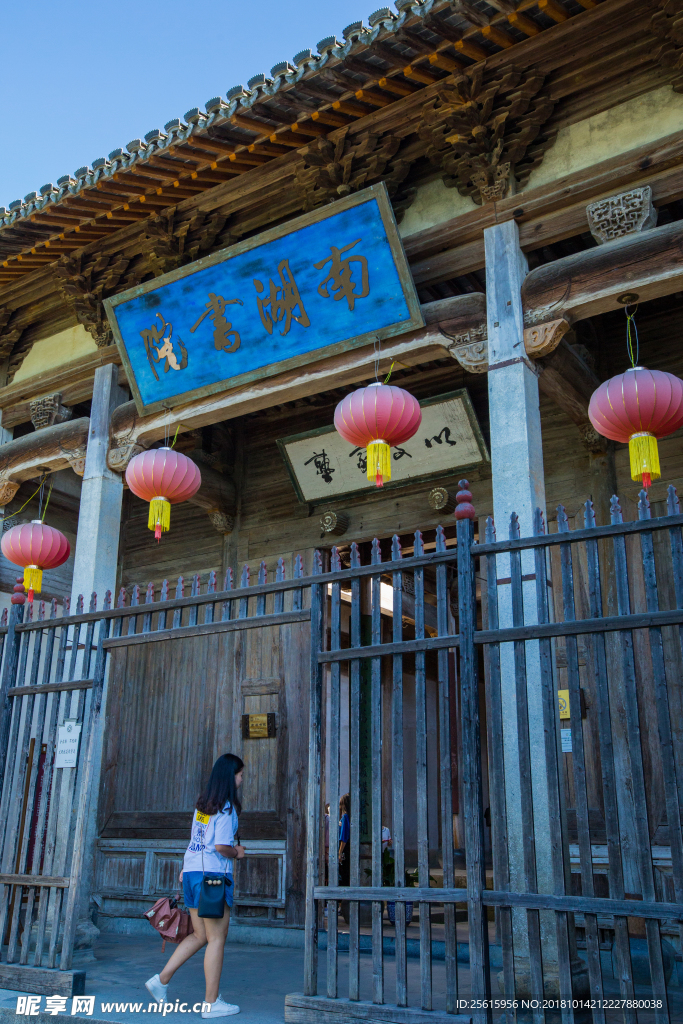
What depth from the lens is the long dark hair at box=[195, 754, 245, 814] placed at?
438 cm

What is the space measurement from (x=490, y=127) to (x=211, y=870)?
5316 millimetres

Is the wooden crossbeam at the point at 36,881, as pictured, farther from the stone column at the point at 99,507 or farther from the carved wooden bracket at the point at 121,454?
the carved wooden bracket at the point at 121,454

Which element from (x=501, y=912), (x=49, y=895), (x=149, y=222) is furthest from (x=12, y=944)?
(x=149, y=222)

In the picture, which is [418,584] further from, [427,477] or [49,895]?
[427,477]

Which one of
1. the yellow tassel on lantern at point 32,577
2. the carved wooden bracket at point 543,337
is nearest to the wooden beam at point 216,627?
the carved wooden bracket at point 543,337

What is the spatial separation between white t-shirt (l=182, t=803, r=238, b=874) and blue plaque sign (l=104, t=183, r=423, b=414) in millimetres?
3652

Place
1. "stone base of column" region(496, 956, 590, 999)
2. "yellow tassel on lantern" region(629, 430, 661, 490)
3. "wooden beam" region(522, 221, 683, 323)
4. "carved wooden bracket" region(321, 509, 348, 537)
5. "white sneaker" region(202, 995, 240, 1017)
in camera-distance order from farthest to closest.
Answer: "carved wooden bracket" region(321, 509, 348, 537), "wooden beam" region(522, 221, 683, 323), "yellow tassel on lantern" region(629, 430, 661, 490), "stone base of column" region(496, 956, 590, 999), "white sneaker" region(202, 995, 240, 1017)

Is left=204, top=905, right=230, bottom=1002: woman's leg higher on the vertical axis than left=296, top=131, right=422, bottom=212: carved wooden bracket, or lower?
lower

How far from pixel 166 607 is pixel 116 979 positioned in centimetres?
226

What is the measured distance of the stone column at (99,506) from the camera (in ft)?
24.9

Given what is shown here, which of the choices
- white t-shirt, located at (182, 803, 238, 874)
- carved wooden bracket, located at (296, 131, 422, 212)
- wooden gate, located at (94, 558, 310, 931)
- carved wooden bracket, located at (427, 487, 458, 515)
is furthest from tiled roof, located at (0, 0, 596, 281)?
white t-shirt, located at (182, 803, 238, 874)

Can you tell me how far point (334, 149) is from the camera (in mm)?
6816

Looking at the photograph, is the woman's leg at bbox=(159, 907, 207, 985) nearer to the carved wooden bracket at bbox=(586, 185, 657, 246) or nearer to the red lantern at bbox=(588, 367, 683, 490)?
the red lantern at bbox=(588, 367, 683, 490)

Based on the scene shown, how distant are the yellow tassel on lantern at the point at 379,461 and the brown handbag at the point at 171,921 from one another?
9.51 feet
